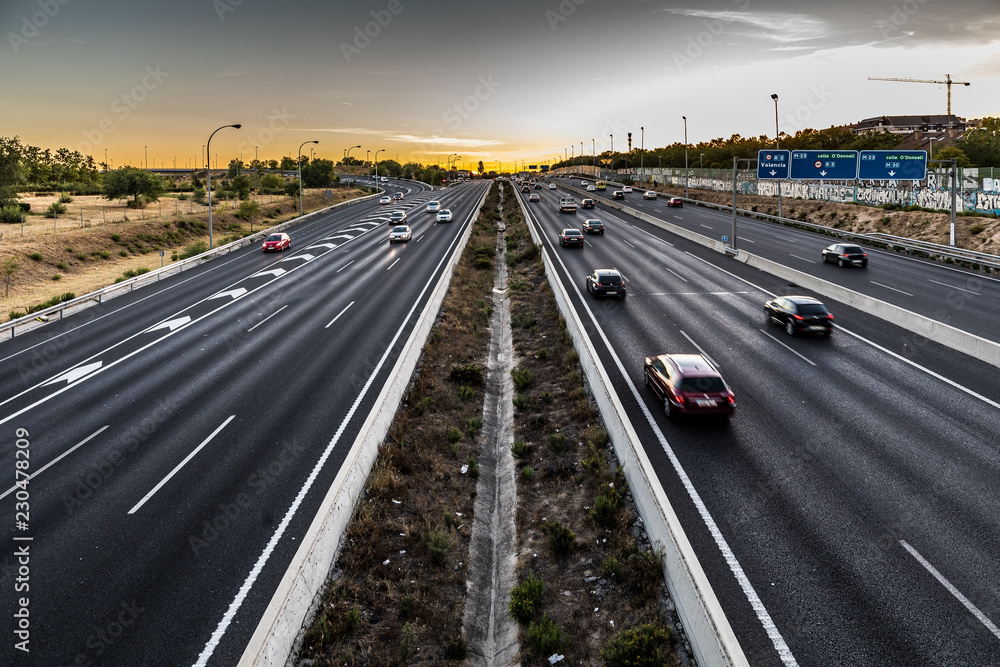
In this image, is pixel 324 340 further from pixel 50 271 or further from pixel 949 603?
pixel 50 271

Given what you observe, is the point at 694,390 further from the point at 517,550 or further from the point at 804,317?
the point at 804,317

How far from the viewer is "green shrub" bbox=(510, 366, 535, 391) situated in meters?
19.8

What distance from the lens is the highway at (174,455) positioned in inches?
339

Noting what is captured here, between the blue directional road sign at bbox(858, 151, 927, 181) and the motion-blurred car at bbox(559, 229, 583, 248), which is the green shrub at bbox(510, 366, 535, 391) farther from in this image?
the blue directional road sign at bbox(858, 151, 927, 181)

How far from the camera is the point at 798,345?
21.5 metres

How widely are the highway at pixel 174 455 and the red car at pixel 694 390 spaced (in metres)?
8.74

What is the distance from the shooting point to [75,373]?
19.1 meters

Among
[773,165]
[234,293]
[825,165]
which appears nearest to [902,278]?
[825,165]

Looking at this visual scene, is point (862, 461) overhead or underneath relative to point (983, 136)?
underneath

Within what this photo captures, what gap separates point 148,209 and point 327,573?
77.7 m

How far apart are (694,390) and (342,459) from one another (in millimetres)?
9334

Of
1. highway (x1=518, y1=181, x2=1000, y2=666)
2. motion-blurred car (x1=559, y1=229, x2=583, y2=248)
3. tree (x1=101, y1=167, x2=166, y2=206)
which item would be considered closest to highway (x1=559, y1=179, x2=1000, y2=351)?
highway (x1=518, y1=181, x2=1000, y2=666)

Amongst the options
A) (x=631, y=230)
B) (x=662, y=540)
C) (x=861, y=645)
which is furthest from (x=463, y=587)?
(x=631, y=230)

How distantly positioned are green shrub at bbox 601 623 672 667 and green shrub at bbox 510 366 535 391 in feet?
38.2
